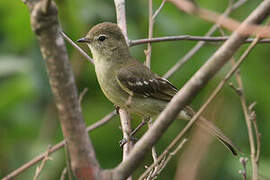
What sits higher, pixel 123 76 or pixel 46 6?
pixel 46 6

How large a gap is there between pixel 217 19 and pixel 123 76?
127 inches

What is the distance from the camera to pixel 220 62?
6.61 feet

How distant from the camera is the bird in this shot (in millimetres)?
4719

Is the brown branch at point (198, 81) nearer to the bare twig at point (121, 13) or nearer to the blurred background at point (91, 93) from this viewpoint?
the bare twig at point (121, 13)

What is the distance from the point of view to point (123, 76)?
4.85m

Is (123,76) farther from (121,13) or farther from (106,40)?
(121,13)

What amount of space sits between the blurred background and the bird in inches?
8.4

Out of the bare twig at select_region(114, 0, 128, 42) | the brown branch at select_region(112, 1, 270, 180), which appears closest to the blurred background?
the bare twig at select_region(114, 0, 128, 42)

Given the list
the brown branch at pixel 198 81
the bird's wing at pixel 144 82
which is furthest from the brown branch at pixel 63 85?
the bird's wing at pixel 144 82

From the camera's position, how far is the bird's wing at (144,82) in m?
4.85

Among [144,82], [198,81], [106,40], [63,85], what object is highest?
[63,85]

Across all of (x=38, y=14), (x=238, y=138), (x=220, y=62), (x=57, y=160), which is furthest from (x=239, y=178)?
(x=38, y=14)

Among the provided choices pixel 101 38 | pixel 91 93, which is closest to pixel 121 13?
pixel 101 38

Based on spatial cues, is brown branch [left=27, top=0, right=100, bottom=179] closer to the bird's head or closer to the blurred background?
the blurred background
